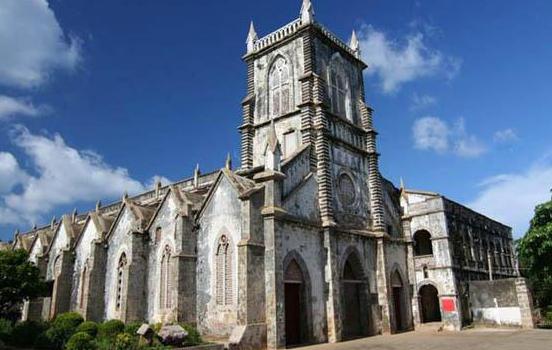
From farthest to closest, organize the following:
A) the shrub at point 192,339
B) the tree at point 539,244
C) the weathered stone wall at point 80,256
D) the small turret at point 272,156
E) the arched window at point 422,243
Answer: the arched window at point 422,243 < the weathered stone wall at point 80,256 < the tree at point 539,244 < the small turret at point 272,156 < the shrub at point 192,339

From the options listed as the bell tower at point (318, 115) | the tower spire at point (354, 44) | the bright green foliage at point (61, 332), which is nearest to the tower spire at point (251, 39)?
the bell tower at point (318, 115)

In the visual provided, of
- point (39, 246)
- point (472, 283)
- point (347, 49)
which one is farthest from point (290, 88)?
point (39, 246)

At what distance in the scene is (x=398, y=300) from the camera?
3072cm

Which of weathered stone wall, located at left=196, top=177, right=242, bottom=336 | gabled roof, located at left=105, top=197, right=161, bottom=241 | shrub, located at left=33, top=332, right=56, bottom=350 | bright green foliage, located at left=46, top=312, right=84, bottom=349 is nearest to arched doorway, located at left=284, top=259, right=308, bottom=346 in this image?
weathered stone wall, located at left=196, top=177, right=242, bottom=336

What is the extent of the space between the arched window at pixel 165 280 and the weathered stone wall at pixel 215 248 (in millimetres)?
2996

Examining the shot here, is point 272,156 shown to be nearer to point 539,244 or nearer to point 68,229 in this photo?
point 539,244

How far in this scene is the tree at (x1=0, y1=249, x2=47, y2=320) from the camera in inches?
1041

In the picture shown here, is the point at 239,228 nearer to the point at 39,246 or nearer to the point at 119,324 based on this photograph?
the point at 119,324

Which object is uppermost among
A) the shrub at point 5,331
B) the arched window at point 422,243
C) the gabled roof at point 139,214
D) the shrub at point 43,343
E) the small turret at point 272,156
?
the small turret at point 272,156

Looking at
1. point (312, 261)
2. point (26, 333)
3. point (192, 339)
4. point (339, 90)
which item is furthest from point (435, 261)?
point (26, 333)

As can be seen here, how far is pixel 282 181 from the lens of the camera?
23.3 metres

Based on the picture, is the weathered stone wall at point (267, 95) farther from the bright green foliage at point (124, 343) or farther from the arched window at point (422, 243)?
the arched window at point (422, 243)

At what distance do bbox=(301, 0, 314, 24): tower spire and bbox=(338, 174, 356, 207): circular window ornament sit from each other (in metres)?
10.3

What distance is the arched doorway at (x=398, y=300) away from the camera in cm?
3006
